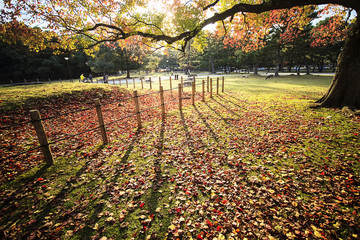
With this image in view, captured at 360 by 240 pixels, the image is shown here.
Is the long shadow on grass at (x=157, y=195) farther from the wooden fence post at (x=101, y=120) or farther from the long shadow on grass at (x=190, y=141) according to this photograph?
the wooden fence post at (x=101, y=120)

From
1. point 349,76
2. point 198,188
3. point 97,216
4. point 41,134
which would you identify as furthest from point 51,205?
point 349,76

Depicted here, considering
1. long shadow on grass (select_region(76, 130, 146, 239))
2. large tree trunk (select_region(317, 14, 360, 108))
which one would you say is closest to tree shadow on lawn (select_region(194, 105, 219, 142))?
long shadow on grass (select_region(76, 130, 146, 239))

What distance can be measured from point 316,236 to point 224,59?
2308 inches

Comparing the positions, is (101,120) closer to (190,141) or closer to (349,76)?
(190,141)

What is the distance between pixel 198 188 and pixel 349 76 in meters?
9.02

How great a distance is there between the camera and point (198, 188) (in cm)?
380

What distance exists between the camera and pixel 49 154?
181 inches

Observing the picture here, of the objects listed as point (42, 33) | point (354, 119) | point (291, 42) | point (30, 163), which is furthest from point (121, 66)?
point (354, 119)

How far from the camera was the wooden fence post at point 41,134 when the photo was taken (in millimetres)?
4153

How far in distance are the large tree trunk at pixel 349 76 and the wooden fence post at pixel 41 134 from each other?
12.3 metres

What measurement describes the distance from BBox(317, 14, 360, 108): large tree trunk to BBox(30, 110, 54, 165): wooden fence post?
12273 mm

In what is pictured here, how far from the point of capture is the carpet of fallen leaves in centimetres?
280

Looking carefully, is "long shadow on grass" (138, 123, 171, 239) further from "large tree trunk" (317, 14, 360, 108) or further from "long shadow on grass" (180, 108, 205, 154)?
"large tree trunk" (317, 14, 360, 108)

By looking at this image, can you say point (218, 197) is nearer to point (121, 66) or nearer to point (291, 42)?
point (291, 42)
